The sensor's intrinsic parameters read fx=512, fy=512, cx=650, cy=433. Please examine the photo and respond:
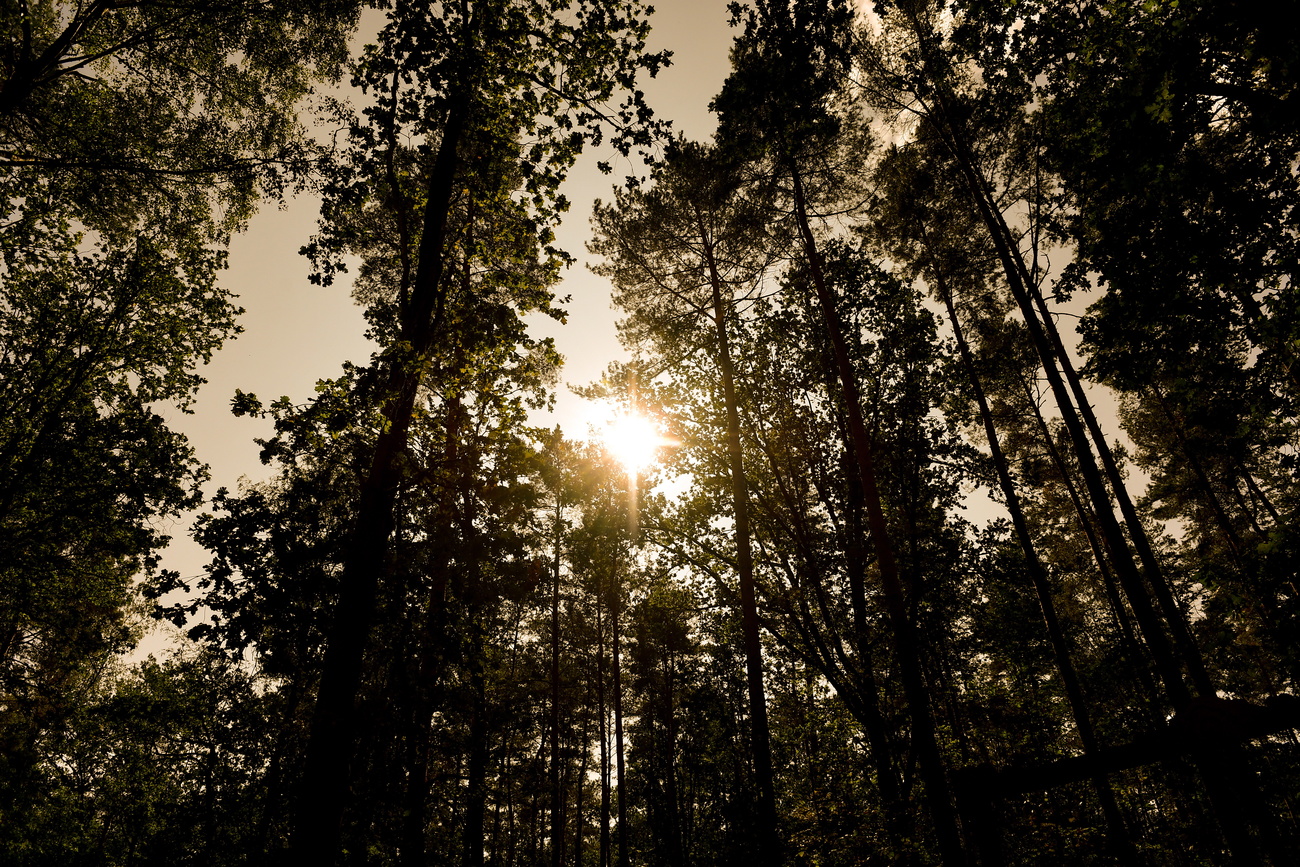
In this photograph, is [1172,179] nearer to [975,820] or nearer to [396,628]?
[975,820]

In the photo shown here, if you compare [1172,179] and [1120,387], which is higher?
[1172,179]

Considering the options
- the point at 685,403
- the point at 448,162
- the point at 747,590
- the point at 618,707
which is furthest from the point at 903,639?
the point at 618,707

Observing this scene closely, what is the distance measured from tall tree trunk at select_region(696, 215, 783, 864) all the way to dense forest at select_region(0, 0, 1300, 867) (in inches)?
4.2

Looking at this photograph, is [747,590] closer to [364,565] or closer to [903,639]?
[903,639]

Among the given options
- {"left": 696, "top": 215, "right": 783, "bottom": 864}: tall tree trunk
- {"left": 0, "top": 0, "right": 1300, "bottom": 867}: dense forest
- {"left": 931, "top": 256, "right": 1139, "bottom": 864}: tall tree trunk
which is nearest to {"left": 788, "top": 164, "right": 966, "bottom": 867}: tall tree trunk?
{"left": 0, "top": 0, "right": 1300, "bottom": 867}: dense forest

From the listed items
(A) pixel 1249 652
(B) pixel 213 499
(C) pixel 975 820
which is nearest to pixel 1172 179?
(C) pixel 975 820

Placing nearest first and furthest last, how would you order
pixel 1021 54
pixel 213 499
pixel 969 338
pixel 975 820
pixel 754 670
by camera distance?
1. pixel 975 820
2. pixel 213 499
3. pixel 1021 54
4. pixel 754 670
5. pixel 969 338

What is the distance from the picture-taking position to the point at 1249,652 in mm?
24938

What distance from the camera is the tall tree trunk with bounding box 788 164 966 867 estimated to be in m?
6.88

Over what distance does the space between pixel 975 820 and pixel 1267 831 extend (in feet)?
27.9

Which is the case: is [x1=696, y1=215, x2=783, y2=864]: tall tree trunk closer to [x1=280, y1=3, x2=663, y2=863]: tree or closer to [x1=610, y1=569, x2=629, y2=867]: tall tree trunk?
[x1=280, y1=3, x2=663, y2=863]: tree

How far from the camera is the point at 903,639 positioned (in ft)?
26.0

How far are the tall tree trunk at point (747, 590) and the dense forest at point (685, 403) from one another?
106 mm

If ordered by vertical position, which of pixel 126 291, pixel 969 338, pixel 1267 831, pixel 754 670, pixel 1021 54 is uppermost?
pixel 969 338
